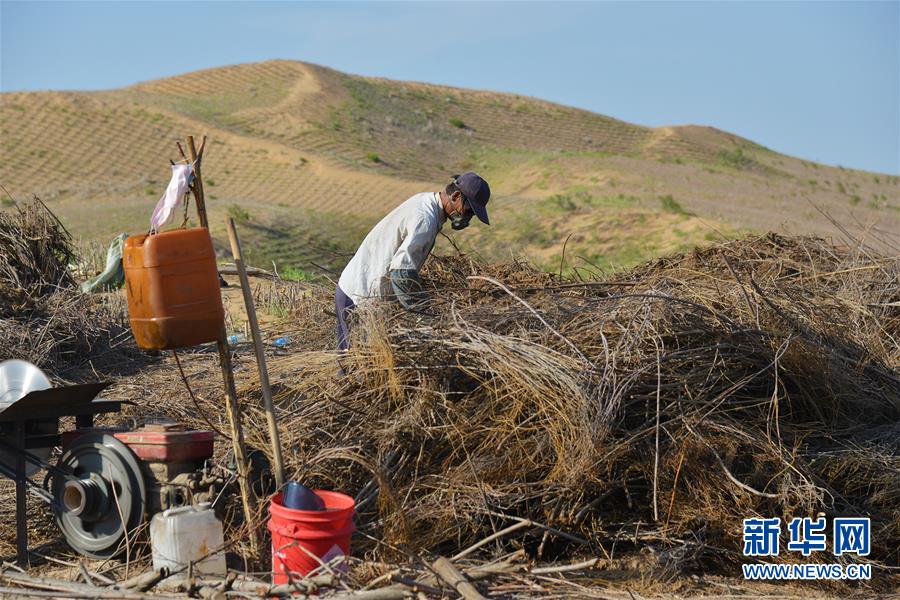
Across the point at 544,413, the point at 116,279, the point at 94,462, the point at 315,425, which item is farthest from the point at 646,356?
the point at 116,279

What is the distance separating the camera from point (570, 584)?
411 cm

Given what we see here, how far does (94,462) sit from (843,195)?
3774cm

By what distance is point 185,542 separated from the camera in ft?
13.9

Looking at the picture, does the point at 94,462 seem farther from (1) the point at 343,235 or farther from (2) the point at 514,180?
(2) the point at 514,180

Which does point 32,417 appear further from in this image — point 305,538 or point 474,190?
point 474,190

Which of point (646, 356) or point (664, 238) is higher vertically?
point (664, 238)

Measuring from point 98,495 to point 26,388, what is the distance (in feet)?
2.66

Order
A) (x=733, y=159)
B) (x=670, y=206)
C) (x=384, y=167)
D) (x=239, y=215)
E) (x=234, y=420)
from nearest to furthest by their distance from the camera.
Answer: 1. (x=234, y=420)
2. (x=670, y=206)
3. (x=239, y=215)
4. (x=384, y=167)
5. (x=733, y=159)

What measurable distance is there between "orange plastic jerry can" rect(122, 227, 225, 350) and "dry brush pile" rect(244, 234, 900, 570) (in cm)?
94

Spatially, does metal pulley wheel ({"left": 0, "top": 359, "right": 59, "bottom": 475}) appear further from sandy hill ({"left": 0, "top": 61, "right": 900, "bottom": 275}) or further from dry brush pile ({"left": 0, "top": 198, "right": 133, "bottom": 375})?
sandy hill ({"left": 0, "top": 61, "right": 900, "bottom": 275})

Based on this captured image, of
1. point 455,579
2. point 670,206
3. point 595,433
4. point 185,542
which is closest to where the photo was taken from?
point 455,579

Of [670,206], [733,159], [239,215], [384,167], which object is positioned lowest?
[239,215]

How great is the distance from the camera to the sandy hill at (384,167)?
938 inches

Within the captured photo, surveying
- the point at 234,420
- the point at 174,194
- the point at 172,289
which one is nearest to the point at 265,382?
the point at 234,420
